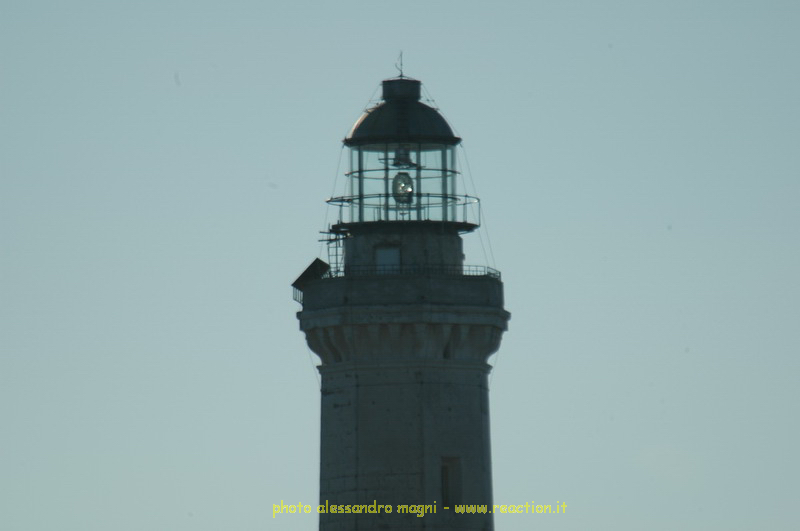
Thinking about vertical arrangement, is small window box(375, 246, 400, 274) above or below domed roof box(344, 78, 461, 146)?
below

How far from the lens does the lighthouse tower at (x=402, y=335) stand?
13238 centimetres

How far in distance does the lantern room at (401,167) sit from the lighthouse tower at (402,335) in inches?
1.3

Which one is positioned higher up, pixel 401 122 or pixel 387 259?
pixel 401 122

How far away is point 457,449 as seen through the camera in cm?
13300

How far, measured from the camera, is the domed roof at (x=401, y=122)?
134m

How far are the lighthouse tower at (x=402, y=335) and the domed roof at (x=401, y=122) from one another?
0.03 meters

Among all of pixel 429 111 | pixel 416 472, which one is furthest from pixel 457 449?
pixel 429 111

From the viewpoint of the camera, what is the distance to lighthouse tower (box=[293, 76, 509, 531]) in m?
132

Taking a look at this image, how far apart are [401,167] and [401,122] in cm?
152

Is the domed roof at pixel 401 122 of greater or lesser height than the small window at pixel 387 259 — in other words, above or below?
above

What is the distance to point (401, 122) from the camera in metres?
135

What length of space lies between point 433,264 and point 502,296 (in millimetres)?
2753

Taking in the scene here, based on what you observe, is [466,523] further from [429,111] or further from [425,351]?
[429,111]

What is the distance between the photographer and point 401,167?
135 meters
